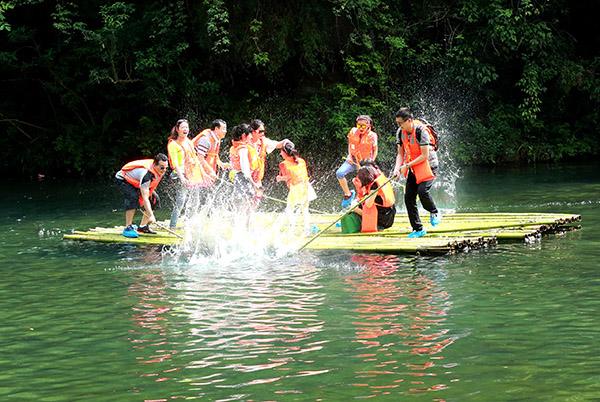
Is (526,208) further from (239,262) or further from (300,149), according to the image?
(300,149)

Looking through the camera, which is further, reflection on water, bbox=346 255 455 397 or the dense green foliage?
the dense green foliage

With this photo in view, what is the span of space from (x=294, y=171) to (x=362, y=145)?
5.47 ft

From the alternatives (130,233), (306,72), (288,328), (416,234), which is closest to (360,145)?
(416,234)

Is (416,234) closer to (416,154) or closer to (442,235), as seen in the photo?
(442,235)

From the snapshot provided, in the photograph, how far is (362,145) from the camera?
1545cm

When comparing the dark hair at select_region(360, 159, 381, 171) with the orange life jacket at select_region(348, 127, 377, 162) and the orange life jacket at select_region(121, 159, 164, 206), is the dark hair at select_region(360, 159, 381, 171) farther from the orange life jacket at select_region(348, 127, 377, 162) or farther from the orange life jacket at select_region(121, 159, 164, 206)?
the orange life jacket at select_region(121, 159, 164, 206)

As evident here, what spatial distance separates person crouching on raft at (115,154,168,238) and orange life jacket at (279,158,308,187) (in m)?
1.60

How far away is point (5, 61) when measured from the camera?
26906mm

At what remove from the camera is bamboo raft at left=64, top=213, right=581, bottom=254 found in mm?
12406

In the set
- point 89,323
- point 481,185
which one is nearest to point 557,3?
point 481,185

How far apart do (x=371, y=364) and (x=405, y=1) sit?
1980cm

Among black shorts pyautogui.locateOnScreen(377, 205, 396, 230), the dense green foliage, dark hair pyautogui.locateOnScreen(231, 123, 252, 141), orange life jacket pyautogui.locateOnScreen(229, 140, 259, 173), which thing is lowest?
black shorts pyautogui.locateOnScreen(377, 205, 396, 230)

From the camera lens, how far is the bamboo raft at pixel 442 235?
12406mm

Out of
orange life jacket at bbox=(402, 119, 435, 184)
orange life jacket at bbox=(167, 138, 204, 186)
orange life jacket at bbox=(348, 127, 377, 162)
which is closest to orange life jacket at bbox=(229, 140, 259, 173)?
orange life jacket at bbox=(167, 138, 204, 186)
